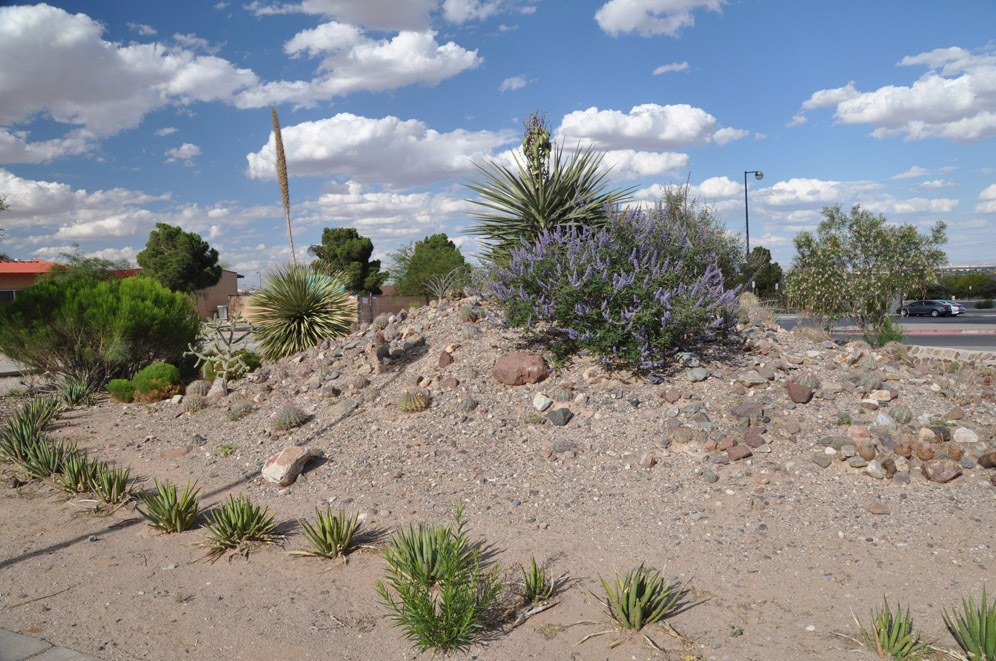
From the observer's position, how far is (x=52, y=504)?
6.93m

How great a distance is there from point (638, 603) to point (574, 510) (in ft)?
6.24

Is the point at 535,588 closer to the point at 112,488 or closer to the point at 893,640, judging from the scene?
the point at 893,640

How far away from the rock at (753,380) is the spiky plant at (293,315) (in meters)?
7.80

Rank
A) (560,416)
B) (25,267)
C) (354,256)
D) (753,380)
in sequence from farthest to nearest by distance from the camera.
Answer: (354,256) < (25,267) < (753,380) < (560,416)

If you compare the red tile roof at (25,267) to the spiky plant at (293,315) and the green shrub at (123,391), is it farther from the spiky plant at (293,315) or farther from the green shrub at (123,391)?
the spiky plant at (293,315)

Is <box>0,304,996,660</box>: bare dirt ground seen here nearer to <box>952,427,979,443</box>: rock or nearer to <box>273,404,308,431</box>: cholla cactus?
<box>952,427,979,443</box>: rock

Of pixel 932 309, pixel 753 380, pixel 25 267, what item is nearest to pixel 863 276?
pixel 753 380

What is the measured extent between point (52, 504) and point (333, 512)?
129 inches

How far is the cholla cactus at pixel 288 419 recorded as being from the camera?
8.62 m

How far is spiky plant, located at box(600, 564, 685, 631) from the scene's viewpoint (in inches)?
151

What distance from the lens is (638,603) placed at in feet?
12.6

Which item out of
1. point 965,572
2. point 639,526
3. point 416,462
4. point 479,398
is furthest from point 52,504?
point 965,572

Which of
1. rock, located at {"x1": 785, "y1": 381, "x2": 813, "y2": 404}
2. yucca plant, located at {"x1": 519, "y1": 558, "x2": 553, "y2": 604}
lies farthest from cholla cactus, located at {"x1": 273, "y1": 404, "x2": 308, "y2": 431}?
rock, located at {"x1": 785, "y1": 381, "x2": 813, "y2": 404}

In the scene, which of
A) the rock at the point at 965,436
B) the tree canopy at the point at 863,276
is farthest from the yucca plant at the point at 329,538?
the tree canopy at the point at 863,276
